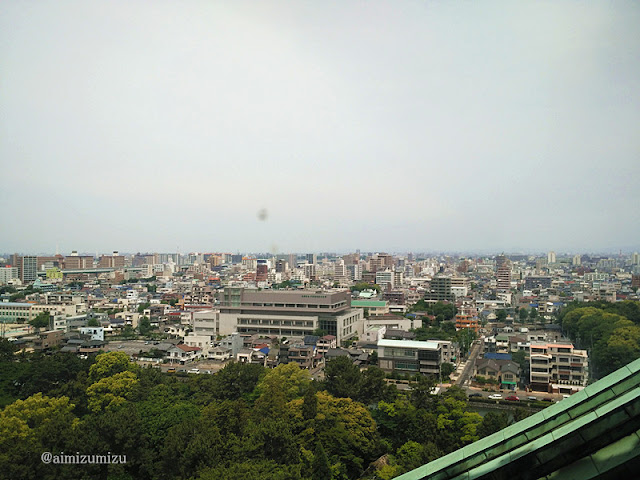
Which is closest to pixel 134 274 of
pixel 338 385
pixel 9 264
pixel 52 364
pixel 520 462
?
pixel 9 264

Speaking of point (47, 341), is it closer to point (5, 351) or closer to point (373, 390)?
point (5, 351)

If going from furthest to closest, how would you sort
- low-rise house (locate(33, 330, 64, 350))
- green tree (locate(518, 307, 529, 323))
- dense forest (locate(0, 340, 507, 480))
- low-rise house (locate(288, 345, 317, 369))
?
green tree (locate(518, 307, 529, 323)), low-rise house (locate(33, 330, 64, 350)), low-rise house (locate(288, 345, 317, 369)), dense forest (locate(0, 340, 507, 480))

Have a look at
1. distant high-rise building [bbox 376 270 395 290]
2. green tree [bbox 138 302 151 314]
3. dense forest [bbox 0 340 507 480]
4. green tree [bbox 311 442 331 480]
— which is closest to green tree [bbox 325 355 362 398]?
dense forest [bbox 0 340 507 480]

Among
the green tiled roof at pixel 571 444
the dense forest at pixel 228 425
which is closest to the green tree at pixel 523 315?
the dense forest at pixel 228 425

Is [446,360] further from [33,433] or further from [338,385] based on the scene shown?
[33,433]

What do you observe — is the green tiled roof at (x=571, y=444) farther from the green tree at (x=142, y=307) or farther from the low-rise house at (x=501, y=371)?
the green tree at (x=142, y=307)

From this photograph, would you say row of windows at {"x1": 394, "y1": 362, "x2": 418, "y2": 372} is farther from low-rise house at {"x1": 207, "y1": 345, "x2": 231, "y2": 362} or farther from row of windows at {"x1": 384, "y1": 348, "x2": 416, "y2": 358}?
low-rise house at {"x1": 207, "y1": 345, "x2": 231, "y2": 362}
